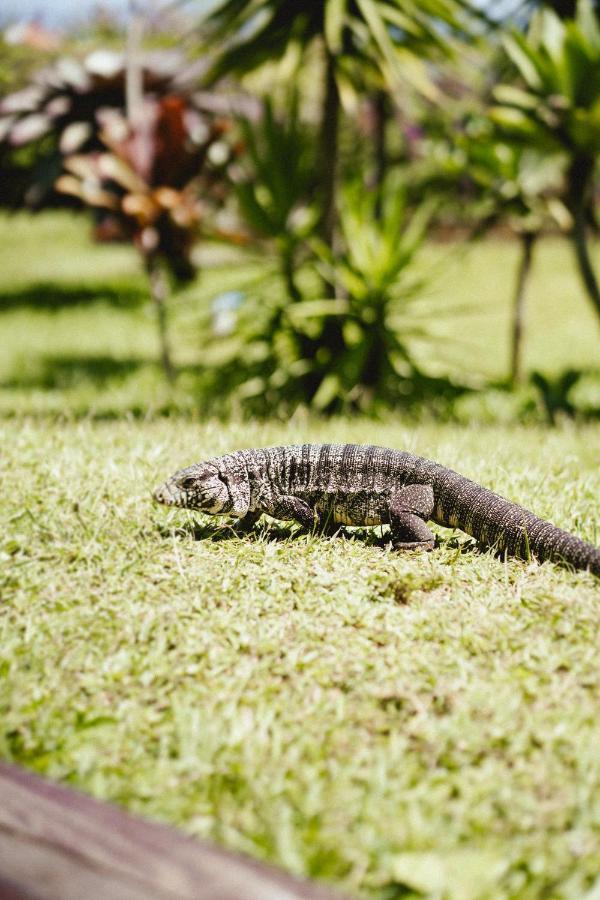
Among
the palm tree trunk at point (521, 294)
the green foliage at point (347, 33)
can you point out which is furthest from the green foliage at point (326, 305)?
the palm tree trunk at point (521, 294)

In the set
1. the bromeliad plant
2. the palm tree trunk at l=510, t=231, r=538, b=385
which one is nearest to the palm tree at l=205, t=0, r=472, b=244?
the bromeliad plant

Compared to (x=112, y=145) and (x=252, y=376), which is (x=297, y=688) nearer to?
(x=252, y=376)

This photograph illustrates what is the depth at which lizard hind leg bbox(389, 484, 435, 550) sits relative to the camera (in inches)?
132

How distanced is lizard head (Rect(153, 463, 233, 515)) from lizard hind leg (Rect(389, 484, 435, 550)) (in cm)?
73

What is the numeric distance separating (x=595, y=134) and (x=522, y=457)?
135 inches

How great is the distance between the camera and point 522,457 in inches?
191

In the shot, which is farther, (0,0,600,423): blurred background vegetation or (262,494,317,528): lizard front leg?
(0,0,600,423): blurred background vegetation

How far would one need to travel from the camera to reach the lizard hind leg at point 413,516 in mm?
3357

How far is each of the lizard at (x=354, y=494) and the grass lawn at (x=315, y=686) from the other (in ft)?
0.39

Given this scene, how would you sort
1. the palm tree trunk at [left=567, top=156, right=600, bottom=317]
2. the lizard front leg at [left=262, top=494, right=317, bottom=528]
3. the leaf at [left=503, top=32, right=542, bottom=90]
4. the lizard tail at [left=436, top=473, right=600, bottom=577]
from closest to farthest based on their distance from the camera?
the lizard tail at [left=436, top=473, right=600, bottom=577]
the lizard front leg at [left=262, top=494, right=317, bottom=528]
the leaf at [left=503, top=32, right=542, bottom=90]
the palm tree trunk at [left=567, top=156, right=600, bottom=317]

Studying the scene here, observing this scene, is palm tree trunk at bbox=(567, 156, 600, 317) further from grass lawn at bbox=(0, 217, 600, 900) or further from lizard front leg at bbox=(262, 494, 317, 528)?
lizard front leg at bbox=(262, 494, 317, 528)

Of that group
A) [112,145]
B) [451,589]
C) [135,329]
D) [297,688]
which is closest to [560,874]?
[297,688]

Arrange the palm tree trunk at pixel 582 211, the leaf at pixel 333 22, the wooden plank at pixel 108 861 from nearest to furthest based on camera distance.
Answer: the wooden plank at pixel 108 861 < the palm tree trunk at pixel 582 211 < the leaf at pixel 333 22

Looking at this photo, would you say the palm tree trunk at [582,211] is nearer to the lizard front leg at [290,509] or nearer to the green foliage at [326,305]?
the green foliage at [326,305]
